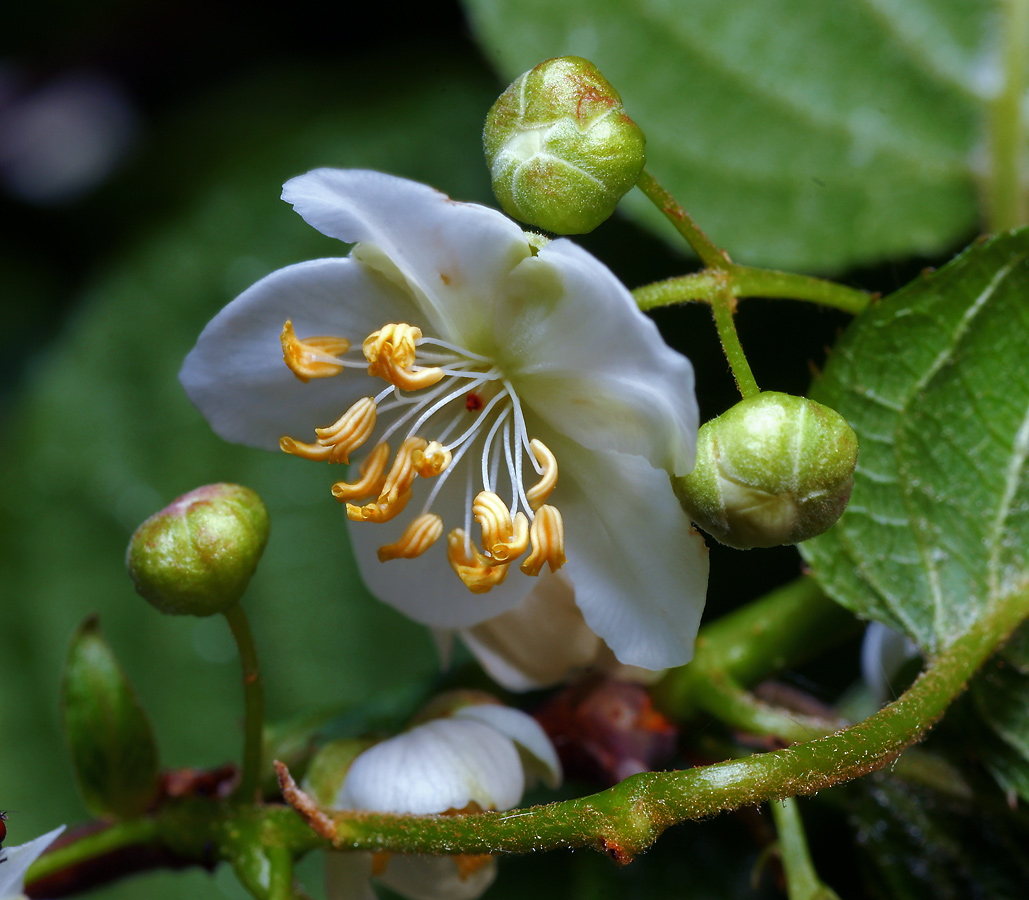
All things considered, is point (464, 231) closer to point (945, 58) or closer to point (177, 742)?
point (945, 58)

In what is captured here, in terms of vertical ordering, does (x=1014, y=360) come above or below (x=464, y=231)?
below

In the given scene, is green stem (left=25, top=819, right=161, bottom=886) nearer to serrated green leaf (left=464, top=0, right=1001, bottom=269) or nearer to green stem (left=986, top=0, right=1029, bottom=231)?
serrated green leaf (left=464, top=0, right=1001, bottom=269)

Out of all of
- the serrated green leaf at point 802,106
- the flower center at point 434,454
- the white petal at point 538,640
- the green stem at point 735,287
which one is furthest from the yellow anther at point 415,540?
the serrated green leaf at point 802,106

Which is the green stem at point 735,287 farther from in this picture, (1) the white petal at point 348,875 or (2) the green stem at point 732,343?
(1) the white petal at point 348,875

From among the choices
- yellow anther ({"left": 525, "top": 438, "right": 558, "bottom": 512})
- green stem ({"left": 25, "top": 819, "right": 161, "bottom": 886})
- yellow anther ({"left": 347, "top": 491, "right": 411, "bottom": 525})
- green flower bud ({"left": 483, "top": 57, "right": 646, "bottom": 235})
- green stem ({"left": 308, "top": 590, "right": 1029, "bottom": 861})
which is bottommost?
green stem ({"left": 25, "top": 819, "right": 161, "bottom": 886})

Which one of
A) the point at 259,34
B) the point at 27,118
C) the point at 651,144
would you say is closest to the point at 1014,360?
the point at 651,144

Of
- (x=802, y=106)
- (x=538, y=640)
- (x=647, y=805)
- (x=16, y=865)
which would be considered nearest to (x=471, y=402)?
(x=538, y=640)

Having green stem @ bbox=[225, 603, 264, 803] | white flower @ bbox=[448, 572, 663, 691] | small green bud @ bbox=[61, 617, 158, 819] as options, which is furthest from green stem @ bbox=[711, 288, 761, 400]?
small green bud @ bbox=[61, 617, 158, 819]

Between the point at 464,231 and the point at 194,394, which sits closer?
the point at 464,231
